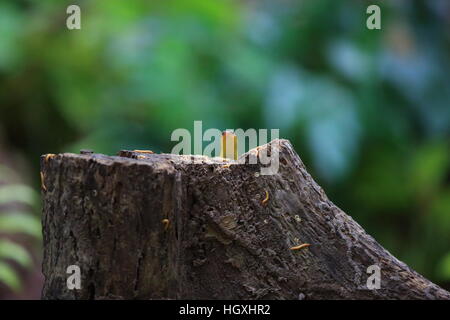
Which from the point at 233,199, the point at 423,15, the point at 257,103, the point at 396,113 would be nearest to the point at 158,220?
the point at 233,199

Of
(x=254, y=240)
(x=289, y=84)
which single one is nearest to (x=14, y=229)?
(x=289, y=84)

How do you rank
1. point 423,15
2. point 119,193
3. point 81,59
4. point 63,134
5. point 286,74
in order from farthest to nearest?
1. point 63,134
2. point 81,59
3. point 423,15
4. point 286,74
5. point 119,193

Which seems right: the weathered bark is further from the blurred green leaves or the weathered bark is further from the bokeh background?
the bokeh background

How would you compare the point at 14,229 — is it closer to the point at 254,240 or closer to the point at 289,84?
the point at 289,84

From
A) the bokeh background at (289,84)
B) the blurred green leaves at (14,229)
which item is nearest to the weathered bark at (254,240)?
the blurred green leaves at (14,229)

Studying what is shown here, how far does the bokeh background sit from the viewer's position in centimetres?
405

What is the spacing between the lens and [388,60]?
4.37 meters

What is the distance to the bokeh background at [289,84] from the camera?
4047 mm

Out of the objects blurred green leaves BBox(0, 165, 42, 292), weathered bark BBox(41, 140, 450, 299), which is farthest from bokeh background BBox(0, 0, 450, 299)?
weathered bark BBox(41, 140, 450, 299)

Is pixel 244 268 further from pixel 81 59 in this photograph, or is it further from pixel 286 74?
pixel 81 59

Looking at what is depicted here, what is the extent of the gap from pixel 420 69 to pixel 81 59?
2557 millimetres

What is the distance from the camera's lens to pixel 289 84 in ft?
13.4

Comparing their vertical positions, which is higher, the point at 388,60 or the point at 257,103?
the point at 388,60

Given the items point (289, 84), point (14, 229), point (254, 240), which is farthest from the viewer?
point (289, 84)
